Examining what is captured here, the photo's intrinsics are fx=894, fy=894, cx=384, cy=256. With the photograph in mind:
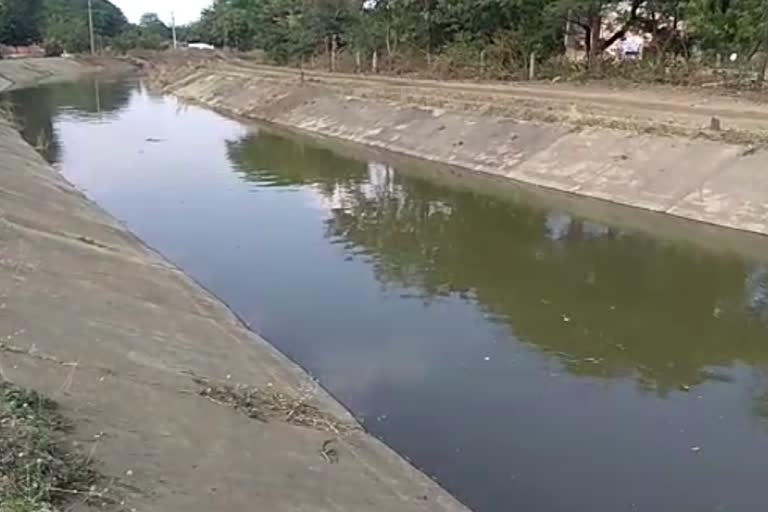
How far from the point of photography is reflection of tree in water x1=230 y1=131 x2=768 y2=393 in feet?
40.8

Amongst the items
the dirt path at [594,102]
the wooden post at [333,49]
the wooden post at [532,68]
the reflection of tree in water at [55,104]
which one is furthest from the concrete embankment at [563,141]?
the wooden post at [333,49]

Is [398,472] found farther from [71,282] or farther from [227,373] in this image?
[71,282]

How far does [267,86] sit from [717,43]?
2496cm

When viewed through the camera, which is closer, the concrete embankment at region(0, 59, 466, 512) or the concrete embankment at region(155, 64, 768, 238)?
the concrete embankment at region(0, 59, 466, 512)

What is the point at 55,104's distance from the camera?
53250 millimetres

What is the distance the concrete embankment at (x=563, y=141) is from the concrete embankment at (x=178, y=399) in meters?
12.4

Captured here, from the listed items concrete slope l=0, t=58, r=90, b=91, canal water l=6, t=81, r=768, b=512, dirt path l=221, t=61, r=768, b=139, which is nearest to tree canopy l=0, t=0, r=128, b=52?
concrete slope l=0, t=58, r=90, b=91

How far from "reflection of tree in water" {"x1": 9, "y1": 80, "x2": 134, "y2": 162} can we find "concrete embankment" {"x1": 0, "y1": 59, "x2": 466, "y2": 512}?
2106 cm

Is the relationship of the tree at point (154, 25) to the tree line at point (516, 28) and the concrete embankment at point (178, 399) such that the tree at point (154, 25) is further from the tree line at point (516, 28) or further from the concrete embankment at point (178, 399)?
the concrete embankment at point (178, 399)

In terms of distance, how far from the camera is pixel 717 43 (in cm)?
3484

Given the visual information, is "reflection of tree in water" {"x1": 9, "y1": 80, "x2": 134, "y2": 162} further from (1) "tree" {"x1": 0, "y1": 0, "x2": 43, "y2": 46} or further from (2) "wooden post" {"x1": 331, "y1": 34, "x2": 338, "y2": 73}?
(1) "tree" {"x1": 0, "y1": 0, "x2": 43, "y2": 46}

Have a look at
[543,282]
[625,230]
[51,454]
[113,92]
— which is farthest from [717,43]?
[113,92]

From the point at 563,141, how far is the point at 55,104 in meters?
37.2

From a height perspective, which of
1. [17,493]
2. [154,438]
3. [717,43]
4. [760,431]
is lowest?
[760,431]
